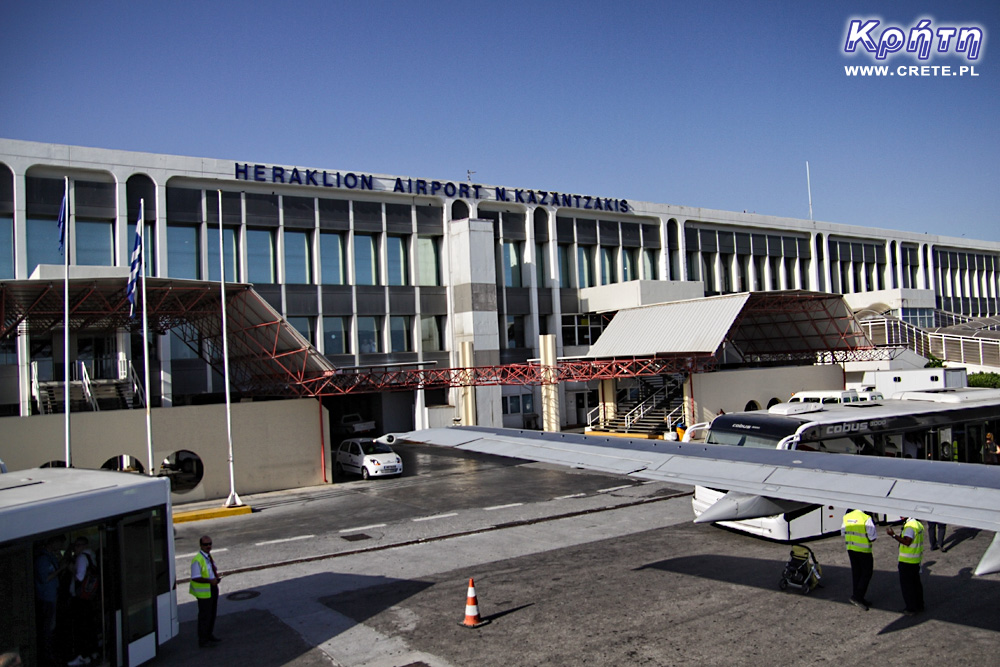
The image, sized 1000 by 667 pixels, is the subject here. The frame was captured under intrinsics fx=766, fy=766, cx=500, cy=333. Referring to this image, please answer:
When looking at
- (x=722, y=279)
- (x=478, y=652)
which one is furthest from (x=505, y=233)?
(x=478, y=652)

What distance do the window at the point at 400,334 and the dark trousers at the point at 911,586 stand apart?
29498 millimetres

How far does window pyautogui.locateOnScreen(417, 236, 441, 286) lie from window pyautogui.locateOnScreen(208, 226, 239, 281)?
918cm

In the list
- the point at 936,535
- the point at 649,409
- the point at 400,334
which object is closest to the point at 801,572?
the point at 936,535

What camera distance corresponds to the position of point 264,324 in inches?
1046

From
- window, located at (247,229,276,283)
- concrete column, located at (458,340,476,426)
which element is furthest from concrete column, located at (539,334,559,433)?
window, located at (247,229,276,283)

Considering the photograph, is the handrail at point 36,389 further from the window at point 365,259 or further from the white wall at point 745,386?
the white wall at point 745,386

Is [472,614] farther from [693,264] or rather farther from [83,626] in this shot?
[693,264]

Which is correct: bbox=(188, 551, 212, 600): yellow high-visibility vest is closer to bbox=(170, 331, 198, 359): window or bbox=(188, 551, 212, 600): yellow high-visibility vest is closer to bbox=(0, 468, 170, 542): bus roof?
bbox=(0, 468, 170, 542): bus roof

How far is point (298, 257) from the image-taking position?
35562 millimetres

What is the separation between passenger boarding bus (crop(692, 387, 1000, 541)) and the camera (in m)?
15.1

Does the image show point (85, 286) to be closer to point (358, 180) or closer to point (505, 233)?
point (358, 180)

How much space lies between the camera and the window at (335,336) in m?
36.0

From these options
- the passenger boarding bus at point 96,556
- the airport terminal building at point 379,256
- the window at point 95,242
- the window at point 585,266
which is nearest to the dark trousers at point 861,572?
the passenger boarding bus at point 96,556

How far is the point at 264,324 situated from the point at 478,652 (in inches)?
748
